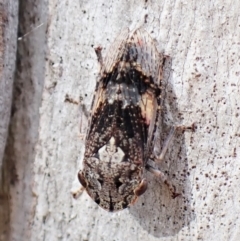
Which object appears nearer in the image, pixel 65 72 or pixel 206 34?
pixel 206 34

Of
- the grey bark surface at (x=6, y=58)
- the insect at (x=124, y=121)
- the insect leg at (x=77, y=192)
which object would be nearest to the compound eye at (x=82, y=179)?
the insect at (x=124, y=121)

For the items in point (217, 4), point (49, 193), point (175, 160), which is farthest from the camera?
point (49, 193)

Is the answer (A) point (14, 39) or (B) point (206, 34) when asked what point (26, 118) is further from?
(B) point (206, 34)

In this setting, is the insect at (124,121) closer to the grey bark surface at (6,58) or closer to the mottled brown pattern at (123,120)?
the mottled brown pattern at (123,120)

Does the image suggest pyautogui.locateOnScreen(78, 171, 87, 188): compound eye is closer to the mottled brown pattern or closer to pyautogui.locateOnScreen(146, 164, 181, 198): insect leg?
the mottled brown pattern

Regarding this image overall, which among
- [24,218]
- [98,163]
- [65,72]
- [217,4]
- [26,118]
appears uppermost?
[217,4]

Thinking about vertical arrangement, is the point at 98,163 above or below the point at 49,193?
above

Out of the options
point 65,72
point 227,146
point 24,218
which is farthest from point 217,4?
point 24,218
